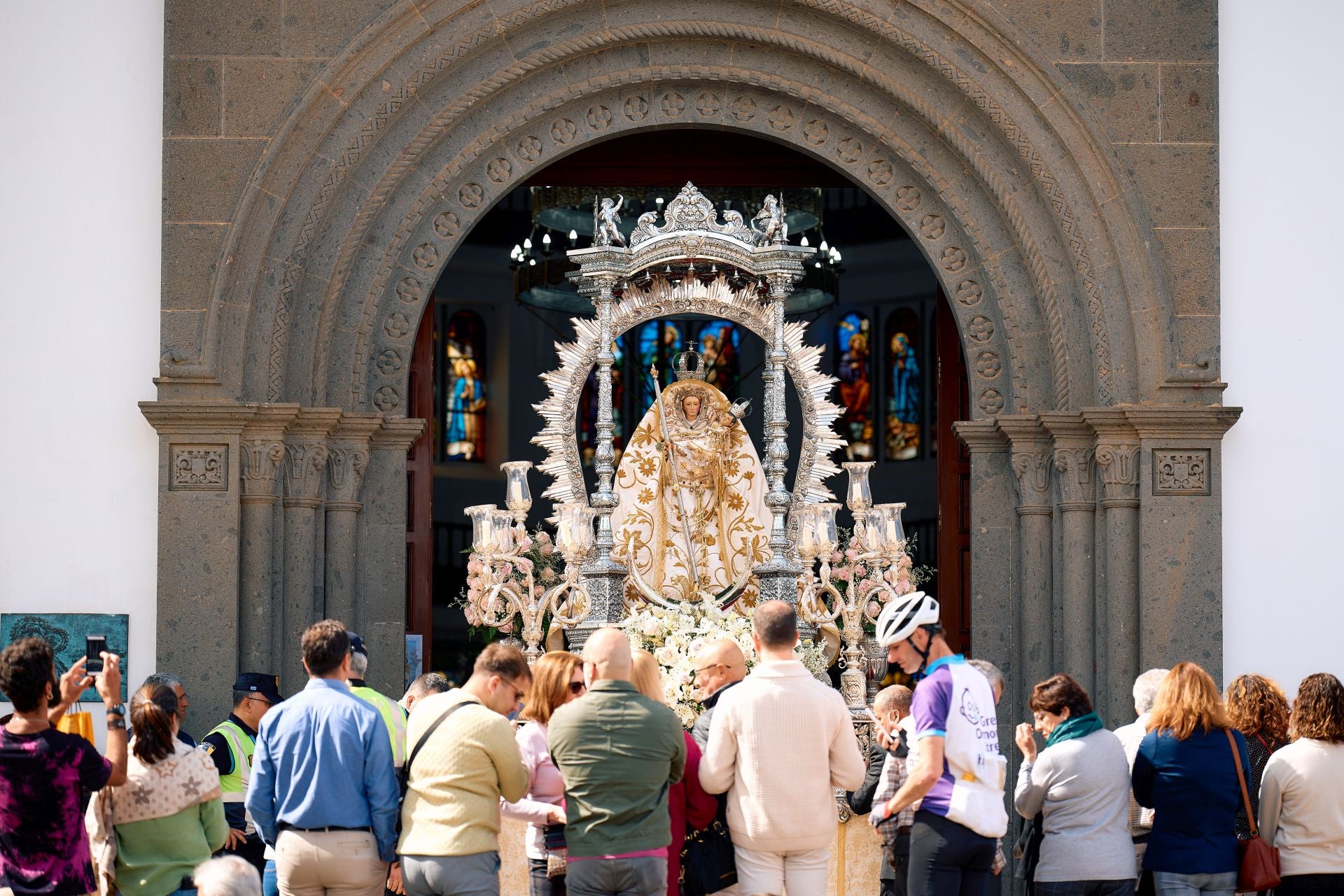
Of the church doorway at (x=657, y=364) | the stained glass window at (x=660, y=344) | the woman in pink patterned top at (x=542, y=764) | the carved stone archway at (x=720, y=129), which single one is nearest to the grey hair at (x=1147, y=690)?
the carved stone archway at (x=720, y=129)

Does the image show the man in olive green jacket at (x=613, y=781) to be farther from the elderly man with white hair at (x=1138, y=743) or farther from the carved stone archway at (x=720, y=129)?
the carved stone archway at (x=720, y=129)

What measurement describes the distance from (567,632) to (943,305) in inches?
115

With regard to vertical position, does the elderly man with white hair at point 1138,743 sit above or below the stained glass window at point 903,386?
below

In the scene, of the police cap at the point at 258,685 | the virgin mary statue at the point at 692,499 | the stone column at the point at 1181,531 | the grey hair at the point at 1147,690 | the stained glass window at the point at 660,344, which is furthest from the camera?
the stained glass window at the point at 660,344

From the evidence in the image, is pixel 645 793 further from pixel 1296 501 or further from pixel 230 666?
pixel 1296 501

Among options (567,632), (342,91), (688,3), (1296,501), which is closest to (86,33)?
(342,91)

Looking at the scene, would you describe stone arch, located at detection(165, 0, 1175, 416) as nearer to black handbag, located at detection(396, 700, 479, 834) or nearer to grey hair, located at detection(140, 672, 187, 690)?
grey hair, located at detection(140, 672, 187, 690)

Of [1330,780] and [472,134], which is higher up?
[472,134]

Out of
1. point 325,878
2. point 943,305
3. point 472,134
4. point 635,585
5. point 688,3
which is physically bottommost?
point 325,878

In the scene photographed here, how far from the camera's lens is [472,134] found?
9.51 meters

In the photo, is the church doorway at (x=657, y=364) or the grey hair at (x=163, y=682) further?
the church doorway at (x=657, y=364)

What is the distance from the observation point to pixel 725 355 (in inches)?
649

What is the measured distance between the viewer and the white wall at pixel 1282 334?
357 inches

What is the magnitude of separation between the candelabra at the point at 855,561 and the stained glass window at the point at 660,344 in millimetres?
6766
